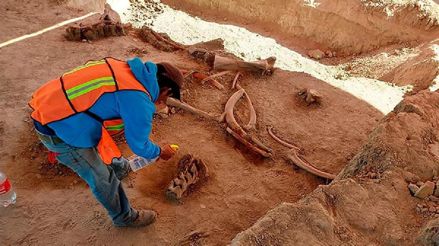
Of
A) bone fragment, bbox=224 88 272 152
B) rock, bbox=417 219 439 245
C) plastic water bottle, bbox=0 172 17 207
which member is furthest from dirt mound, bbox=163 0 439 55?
plastic water bottle, bbox=0 172 17 207

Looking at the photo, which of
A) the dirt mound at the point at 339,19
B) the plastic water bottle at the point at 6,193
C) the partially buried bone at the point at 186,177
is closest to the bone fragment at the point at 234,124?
the partially buried bone at the point at 186,177

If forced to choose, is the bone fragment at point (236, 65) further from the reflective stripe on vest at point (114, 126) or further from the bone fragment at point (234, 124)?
the reflective stripe on vest at point (114, 126)

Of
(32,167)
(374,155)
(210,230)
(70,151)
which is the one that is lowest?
(32,167)

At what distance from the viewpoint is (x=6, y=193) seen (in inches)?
151

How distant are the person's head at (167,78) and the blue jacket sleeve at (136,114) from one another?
17cm

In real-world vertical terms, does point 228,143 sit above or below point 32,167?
above

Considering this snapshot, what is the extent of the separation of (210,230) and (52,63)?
395cm

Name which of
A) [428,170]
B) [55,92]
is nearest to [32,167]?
[55,92]

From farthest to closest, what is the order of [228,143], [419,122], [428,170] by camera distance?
1. [228,143]
2. [419,122]
3. [428,170]

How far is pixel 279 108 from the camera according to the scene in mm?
5758

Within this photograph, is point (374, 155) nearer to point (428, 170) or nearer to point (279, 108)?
point (428, 170)

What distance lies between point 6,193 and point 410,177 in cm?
369

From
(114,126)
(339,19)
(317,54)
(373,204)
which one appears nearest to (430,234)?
(373,204)

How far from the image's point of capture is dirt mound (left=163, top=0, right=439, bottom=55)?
7.63 m
